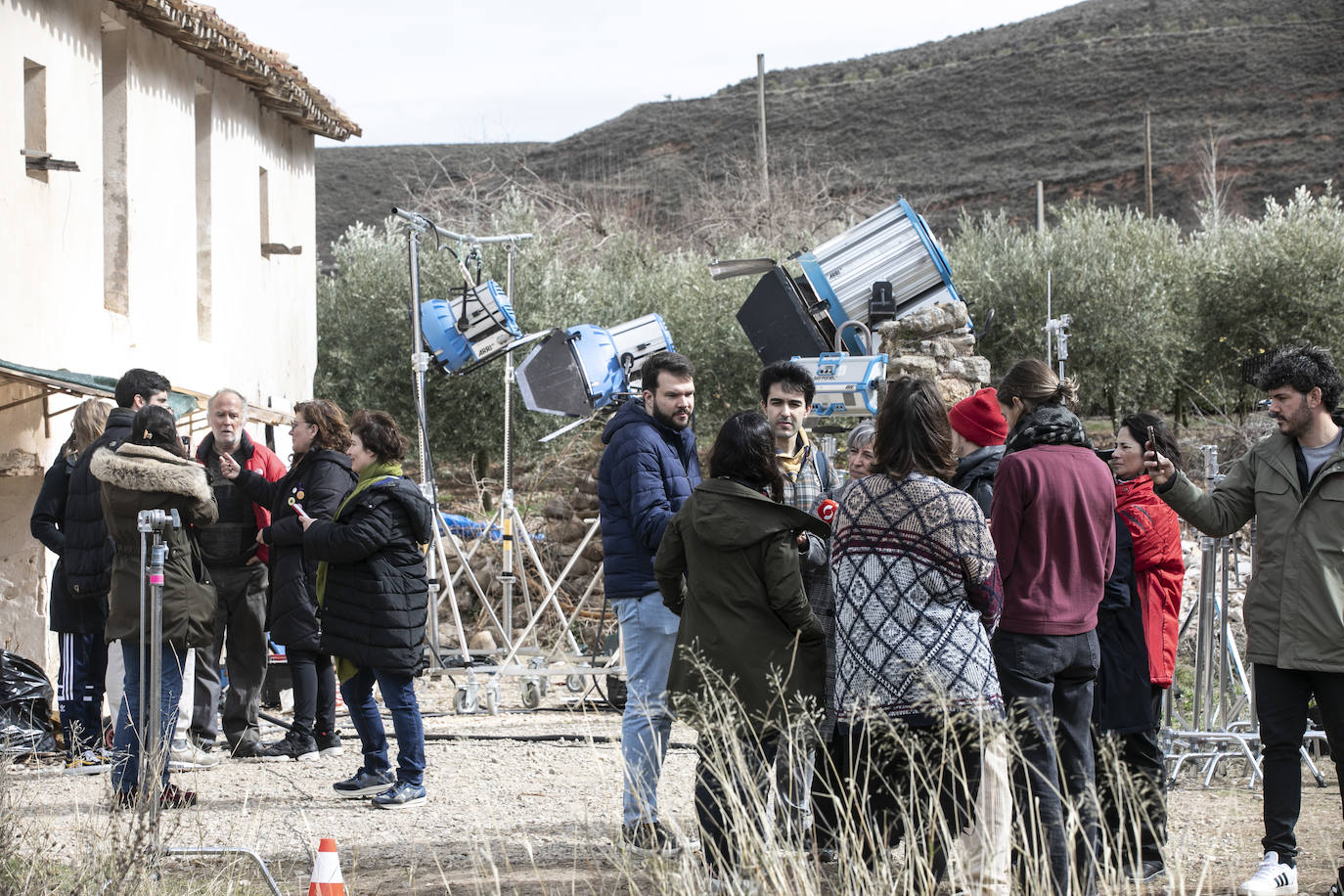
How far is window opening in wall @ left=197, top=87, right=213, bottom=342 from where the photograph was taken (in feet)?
38.9

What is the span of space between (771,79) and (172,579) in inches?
2658

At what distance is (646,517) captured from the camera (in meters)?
4.71

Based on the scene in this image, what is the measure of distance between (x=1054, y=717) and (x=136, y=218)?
8673mm

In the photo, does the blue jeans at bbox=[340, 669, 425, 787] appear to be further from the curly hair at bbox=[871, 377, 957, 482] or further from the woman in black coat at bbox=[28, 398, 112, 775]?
the curly hair at bbox=[871, 377, 957, 482]

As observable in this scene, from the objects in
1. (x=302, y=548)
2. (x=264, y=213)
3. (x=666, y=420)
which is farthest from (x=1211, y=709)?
(x=264, y=213)

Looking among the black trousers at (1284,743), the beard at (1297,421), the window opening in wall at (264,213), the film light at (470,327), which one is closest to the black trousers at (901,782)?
the black trousers at (1284,743)

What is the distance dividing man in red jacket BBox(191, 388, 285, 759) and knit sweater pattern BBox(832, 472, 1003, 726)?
13.1 ft

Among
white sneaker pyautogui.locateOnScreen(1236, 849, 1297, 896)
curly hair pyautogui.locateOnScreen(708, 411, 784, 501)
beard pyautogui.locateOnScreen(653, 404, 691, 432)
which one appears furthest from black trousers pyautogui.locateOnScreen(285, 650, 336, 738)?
white sneaker pyautogui.locateOnScreen(1236, 849, 1297, 896)

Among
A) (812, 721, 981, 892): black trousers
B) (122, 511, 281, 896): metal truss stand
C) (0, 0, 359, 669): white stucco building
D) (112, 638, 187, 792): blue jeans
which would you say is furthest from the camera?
(0, 0, 359, 669): white stucco building

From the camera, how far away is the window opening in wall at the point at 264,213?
1349 centimetres

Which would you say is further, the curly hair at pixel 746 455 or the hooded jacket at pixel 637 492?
the hooded jacket at pixel 637 492

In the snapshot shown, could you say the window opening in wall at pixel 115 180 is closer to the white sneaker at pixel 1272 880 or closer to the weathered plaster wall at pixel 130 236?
the weathered plaster wall at pixel 130 236

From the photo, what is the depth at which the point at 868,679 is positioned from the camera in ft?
12.4

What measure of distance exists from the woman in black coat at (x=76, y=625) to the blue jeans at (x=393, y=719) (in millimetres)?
1594
